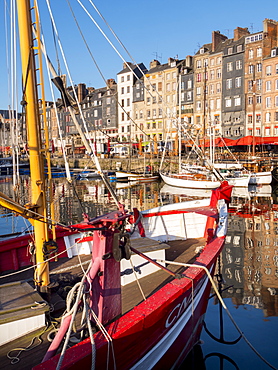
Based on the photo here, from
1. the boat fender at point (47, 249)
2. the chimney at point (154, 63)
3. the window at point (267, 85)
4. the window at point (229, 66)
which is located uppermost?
the chimney at point (154, 63)

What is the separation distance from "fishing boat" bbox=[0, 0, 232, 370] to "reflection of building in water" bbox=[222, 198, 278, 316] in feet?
8.81

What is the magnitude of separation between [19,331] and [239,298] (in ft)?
22.6

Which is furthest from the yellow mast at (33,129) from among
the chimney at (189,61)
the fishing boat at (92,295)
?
the chimney at (189,61)

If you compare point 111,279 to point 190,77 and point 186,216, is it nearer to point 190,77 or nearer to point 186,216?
point 186,216

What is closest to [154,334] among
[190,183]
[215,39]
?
[190,183]

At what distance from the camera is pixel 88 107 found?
286 ft

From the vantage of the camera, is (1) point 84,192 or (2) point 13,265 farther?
(1) point 84,192

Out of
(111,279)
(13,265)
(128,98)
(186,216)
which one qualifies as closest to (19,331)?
(111,279)

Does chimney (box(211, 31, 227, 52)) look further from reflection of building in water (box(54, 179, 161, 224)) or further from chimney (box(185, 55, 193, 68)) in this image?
reflection of building in water (box(54, 179, 161, 224))

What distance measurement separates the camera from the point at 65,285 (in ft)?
20.9

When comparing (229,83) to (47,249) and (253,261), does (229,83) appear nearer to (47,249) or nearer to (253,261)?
(253,261)

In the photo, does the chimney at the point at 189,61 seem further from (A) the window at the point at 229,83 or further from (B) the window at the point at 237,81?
(B) the window at the point at 237,81

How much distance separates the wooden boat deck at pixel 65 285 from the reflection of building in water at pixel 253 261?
215 cm

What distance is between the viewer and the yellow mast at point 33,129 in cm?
572
